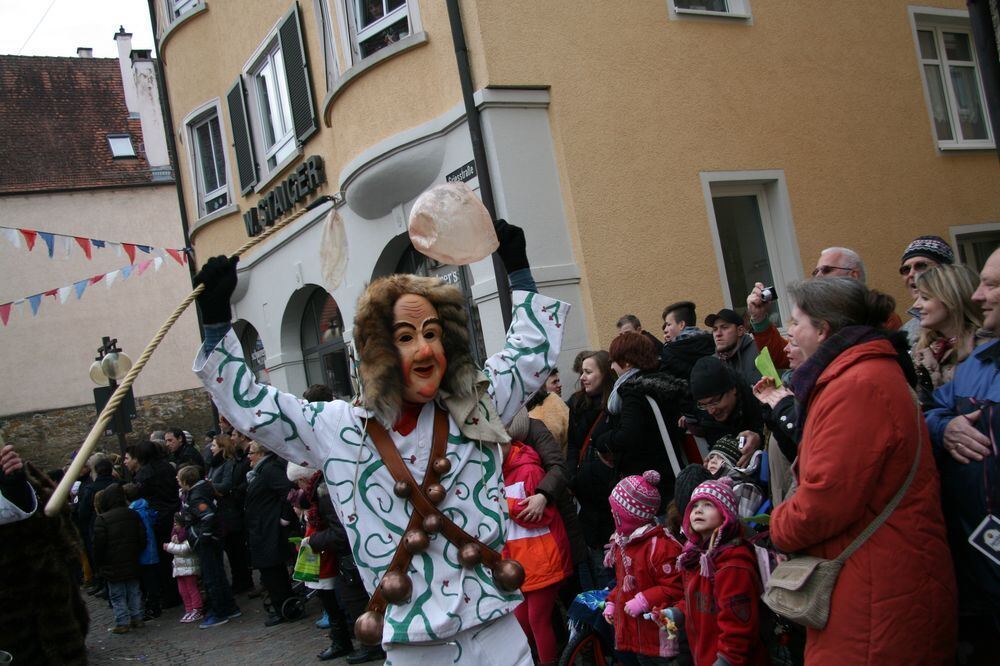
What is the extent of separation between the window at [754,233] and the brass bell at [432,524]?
649 centimetres

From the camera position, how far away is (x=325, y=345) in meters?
12.1

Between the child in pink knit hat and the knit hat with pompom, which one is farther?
the knit hat with pompom

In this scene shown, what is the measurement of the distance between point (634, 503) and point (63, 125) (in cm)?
2729

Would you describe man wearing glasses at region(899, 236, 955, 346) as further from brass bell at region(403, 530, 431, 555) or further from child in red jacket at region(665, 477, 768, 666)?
brass bell at region(403, 530, 431, 555)

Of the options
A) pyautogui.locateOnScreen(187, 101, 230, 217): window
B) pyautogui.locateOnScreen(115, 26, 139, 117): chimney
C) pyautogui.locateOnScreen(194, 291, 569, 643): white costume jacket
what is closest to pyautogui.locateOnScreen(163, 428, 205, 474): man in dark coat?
pyautogui.locateOnScreen(187, 101, 230, 217): window

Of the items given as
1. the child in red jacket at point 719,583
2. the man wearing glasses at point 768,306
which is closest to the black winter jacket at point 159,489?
the man wearing glasses at point 768,306

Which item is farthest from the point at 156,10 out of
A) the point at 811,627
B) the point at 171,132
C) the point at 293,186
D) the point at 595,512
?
the point at 811,627

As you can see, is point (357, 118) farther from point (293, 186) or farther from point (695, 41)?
point (695, 41)

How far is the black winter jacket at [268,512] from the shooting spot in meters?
7.66

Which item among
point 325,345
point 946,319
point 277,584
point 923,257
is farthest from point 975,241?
point 277,584

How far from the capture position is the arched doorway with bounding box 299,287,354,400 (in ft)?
38.7

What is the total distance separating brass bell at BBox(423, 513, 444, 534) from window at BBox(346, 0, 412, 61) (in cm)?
691

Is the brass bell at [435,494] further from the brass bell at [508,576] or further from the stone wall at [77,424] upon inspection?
the stone wall at [77,424]

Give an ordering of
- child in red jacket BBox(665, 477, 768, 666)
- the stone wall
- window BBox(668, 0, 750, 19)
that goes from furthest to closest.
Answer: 1. the stone wall
2. window BBox(668, 0, 750, 19)
3. child in red jacket BBox(665, 477, 768, 666)
